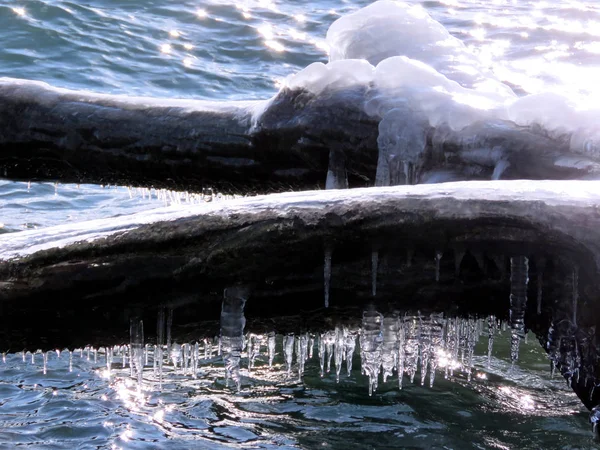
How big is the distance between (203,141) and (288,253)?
Answer: 1.77 meters

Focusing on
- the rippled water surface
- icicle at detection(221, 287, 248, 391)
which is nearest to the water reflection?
the rippled water surface

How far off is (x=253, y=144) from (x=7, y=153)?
3.95ft

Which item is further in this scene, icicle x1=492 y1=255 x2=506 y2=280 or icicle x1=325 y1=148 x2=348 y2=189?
icicle x1=325 y1=148 x2=348 y2=189

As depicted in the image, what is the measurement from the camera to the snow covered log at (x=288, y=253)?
2.70 m

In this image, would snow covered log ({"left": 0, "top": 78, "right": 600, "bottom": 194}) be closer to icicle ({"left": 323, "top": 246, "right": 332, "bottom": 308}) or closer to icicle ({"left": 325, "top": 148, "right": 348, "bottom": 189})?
icicle ({"left": 325, "top": 148, "right": 348, "bottom": 189})

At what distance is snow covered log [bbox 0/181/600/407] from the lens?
8.84 ft

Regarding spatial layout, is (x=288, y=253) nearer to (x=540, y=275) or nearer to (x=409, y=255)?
(x=409, y=255)

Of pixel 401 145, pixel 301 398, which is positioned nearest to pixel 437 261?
pixel 401 145

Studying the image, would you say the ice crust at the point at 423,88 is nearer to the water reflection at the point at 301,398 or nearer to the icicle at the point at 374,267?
the water reflection at the point at 301,398

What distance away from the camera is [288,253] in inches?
108

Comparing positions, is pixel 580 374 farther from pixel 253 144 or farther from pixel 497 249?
pixel 253 144

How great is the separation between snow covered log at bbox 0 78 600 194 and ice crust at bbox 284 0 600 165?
0.04 meters

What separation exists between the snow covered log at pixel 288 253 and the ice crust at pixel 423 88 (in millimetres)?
958

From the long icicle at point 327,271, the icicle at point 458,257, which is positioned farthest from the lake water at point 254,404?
the long icicle at point 327,271
